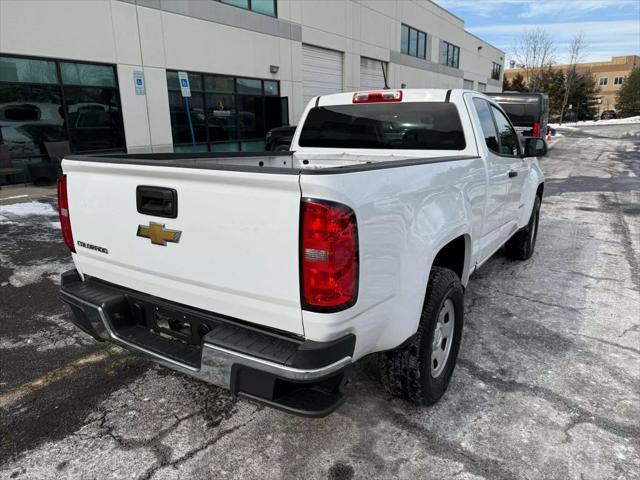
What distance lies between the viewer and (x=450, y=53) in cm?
3444

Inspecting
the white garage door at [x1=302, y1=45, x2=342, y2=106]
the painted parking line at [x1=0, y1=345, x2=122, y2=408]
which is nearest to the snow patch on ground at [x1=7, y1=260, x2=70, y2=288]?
the painted parking line at [x1=0, y1=345, x2=122, y2=408]

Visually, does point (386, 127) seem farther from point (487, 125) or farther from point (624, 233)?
point (624, 233)

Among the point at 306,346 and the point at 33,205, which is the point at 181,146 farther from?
the point at 306,346

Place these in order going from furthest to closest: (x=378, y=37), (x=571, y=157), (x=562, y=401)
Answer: (x=378, y=37), (x=571, y=157), (x=562, y=401)

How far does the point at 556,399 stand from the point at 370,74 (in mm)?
22756

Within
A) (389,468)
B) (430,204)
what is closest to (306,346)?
(389,468)

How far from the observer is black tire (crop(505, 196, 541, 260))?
18.2 ft

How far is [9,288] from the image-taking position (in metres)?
4.82

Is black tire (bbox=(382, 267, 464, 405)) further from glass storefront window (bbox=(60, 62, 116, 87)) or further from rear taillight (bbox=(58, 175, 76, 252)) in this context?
glass storefront window (bbox=(60, 62, 116, 87))

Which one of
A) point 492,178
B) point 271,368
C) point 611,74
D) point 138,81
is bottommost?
point 271,368

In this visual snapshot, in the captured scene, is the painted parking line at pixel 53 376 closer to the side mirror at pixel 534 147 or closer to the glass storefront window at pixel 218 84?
the side mirror at pixel 534 147

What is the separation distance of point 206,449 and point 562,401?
7.10ft

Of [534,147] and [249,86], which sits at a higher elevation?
[249,86]

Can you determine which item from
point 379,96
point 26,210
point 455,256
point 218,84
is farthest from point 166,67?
point 455,256
